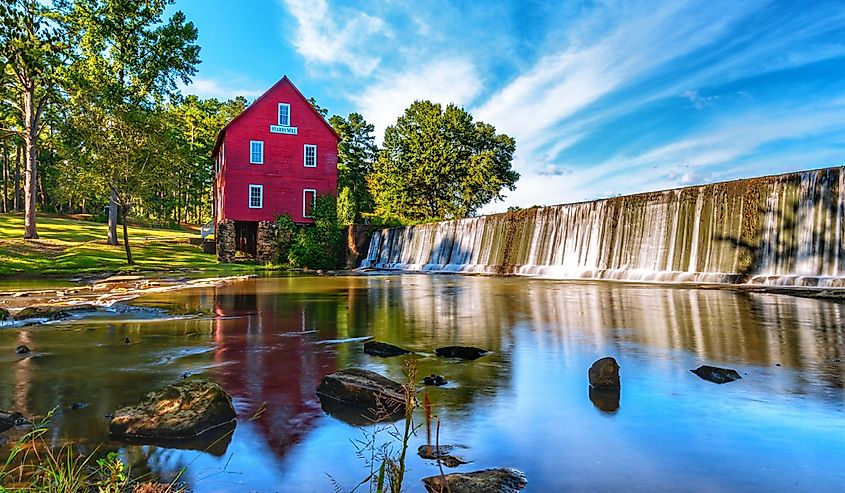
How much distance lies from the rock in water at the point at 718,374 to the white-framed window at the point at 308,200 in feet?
119

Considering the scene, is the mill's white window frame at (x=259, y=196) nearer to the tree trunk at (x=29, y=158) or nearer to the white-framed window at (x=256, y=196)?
the white-framed window at (x=256, y=196)

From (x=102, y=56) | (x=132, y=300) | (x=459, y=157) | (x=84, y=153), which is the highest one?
(x=102, y=56)

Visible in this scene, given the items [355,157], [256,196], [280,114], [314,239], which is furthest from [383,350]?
[355,157]

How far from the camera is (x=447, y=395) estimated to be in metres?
4.88

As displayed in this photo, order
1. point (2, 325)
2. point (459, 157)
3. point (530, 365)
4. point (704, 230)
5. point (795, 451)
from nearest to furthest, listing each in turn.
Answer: point (795, 451) < point (530, 365) < point (2, 325) < point (704, 230) < point (459, 157)

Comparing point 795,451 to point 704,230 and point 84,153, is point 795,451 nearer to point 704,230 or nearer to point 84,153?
point 704,230

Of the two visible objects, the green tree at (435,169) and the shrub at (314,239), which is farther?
the green tree at (435,169)

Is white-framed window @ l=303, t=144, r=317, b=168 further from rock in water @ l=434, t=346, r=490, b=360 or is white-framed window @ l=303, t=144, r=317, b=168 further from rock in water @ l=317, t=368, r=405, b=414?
rock in water @ l=317, t=368, r=405, b=414

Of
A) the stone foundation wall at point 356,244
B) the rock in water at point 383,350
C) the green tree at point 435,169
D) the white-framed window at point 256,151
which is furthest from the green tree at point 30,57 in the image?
the rock in water at point 383,350

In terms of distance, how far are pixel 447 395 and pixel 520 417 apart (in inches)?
32.1

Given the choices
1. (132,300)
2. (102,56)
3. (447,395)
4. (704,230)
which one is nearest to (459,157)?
(102,56)

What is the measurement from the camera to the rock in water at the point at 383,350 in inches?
272

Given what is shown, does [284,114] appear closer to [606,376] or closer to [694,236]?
[694,236]

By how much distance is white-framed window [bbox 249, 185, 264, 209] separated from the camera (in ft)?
127
